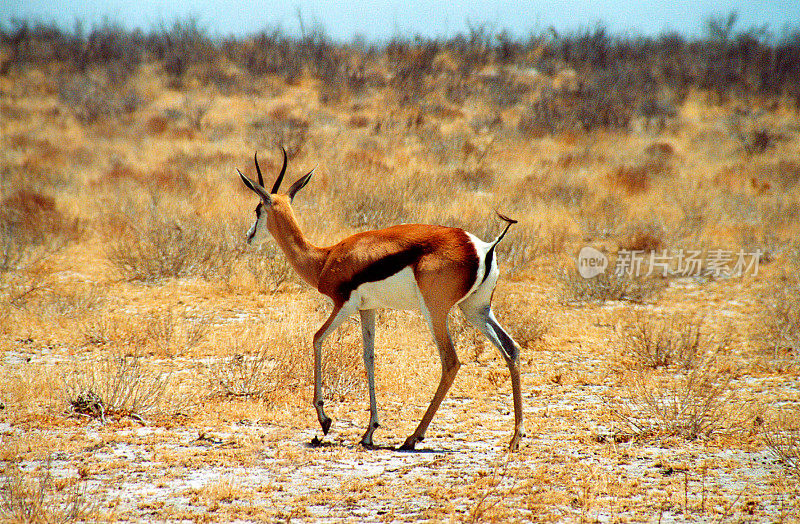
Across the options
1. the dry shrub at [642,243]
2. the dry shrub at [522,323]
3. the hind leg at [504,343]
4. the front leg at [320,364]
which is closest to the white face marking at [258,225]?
the front leg at [320,364]

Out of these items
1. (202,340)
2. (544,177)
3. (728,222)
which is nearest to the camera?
(202,340)

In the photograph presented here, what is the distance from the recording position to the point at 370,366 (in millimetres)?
5258

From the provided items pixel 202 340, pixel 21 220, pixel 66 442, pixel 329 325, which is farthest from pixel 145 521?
pixel 21 220

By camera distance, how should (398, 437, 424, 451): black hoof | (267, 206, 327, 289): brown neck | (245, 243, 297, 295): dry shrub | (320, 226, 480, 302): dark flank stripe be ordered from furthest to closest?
(245, 243, 297, 295): dry shrub < (267, 206, 327, 289): brown neck < (398, 437, 424, 451): black hoof < (320, 226, 480, 302): dark flank stripe

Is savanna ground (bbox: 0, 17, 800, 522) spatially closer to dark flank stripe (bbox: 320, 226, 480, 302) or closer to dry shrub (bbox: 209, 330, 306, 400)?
dry shrub (bbox: 209, 330, 306, 400)

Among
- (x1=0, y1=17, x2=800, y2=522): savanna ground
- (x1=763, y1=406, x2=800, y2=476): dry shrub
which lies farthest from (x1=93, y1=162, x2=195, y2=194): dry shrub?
(x1=763, y1=406, x2=800, y2=476): dry shrub

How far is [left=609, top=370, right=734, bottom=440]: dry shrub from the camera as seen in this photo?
17.5ft

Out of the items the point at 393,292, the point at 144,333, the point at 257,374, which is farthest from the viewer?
the point at 144,333

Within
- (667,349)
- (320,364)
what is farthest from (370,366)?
(667,349)

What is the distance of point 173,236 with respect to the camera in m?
10.5

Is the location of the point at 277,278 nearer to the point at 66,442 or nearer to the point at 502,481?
the point at 66,442

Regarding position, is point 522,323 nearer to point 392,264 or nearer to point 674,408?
point 674,408

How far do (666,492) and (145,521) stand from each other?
2.84 meters

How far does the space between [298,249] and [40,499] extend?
2.47 meters
